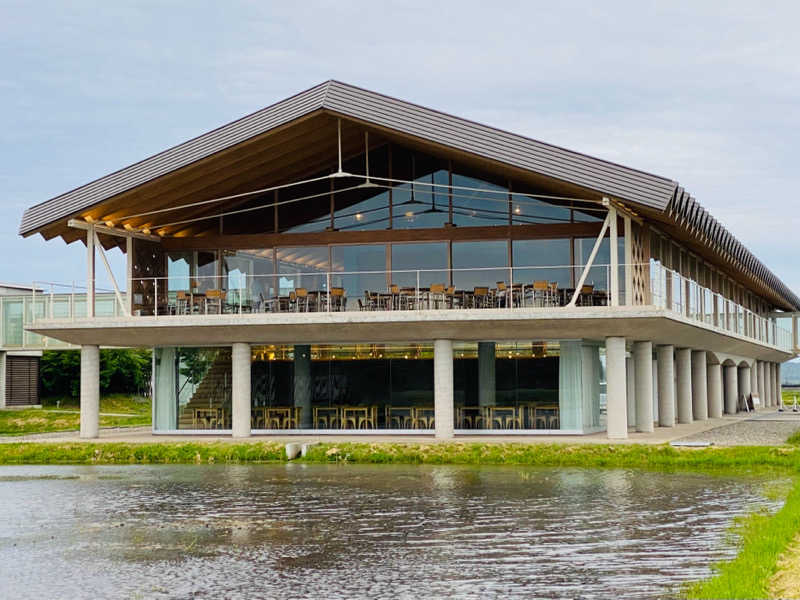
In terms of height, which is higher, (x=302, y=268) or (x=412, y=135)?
(x=412, y=135)

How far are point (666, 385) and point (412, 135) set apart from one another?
11610 millimetres

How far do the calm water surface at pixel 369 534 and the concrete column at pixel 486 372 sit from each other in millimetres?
7936

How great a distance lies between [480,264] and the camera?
27.8 meters

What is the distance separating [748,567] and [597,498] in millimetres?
6089

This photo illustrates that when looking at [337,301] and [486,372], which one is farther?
[486,372]

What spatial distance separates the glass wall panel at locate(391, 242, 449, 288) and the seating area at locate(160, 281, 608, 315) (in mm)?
377

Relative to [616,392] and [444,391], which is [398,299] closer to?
[444,391]

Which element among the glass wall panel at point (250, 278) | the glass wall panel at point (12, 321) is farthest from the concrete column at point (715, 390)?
the glass wall panel at point (12, 321)

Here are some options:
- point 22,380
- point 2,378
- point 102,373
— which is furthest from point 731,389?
point 2,378

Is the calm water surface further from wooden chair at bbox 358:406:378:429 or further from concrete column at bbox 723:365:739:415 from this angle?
concrete column at bbox 723:365:739:415

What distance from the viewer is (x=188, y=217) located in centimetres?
2973

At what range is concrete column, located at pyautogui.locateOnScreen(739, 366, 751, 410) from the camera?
49594 mm

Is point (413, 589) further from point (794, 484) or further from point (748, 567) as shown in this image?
point (794, 484)

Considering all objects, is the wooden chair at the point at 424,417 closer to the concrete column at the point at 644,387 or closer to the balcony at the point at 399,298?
the balcony at the point at 399,298
